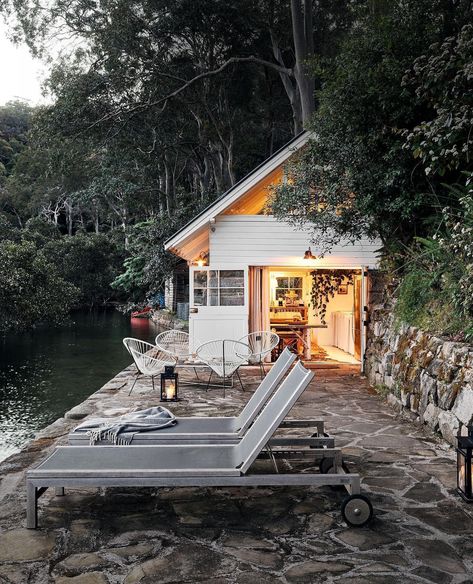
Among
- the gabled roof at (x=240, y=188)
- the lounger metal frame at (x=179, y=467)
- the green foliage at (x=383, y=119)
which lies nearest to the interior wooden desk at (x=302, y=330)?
the gabled roof at (x=240, y=188)

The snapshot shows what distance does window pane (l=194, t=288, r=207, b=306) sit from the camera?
1256 cm

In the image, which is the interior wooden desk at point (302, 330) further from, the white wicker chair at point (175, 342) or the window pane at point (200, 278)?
the window pane at point (200, 278)

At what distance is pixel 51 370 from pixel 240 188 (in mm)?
8948

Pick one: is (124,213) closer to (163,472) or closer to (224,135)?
(224,135)

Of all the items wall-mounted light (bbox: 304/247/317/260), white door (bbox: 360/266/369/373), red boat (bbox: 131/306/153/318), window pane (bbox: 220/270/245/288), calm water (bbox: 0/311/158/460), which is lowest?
calm water (bbox: 0/311/158/460)

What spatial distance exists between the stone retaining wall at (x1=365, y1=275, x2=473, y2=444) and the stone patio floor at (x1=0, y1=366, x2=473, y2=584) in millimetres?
599

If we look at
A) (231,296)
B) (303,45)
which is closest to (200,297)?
(231,296)

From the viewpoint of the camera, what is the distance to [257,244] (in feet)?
40.7

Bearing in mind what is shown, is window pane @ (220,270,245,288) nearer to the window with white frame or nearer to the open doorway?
the window with white frame

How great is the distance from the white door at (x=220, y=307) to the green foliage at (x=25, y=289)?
5.96 metres

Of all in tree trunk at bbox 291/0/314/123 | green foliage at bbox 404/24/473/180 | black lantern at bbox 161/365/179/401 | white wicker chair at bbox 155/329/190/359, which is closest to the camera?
green foliage at bbox 404/24/473/180

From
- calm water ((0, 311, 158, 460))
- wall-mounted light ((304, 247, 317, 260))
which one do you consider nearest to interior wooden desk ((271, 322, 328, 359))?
wall-mounted light ((304, 247, 317, 260))

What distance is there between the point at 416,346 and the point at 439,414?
4.81ft

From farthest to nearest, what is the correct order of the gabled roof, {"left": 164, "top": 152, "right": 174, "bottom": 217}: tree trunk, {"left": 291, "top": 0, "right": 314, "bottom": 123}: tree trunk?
{"left": 164, "top": 152, "right": 174, "bottom": 217}: tree trunk, {"left": 291, "top": 0, "right": 314, "bottom": 123}: tree trunk, the gabled roof
